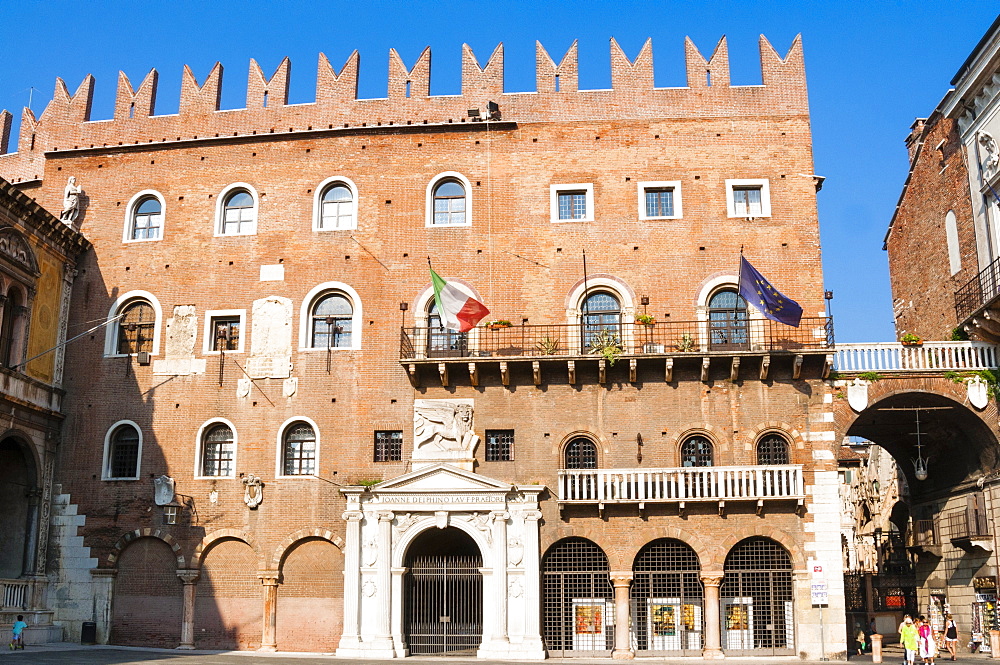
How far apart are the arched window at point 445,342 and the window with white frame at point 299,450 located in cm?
405

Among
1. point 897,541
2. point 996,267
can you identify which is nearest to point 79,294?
point 996,267

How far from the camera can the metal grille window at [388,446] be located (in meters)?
26.4

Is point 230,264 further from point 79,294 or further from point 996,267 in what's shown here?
point 996,267

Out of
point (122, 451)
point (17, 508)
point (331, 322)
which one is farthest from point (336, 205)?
point (17, 508)

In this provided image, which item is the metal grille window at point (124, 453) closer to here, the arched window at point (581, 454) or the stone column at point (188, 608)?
the stone column at point (188, 608)

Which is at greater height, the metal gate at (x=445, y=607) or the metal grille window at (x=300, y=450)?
the metal grille window at (x=300, y=450)

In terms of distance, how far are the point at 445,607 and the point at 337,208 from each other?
11.9m

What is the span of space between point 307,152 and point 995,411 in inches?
818

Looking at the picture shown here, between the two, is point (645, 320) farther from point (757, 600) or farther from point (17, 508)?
point (17, 508)

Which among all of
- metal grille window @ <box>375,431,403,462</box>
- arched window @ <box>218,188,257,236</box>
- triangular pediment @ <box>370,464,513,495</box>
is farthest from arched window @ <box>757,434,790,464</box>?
arched window @ <box>218,188,257,236</box>

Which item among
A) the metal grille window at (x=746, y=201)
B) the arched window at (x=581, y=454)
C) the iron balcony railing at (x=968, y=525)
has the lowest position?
the iron balcony railing at (x=968, y=525)

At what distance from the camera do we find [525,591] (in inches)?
969

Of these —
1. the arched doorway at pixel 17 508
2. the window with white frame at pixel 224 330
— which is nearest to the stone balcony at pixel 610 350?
the window with white frame at pixel 224 330

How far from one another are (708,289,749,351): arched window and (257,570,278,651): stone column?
43.9ft
